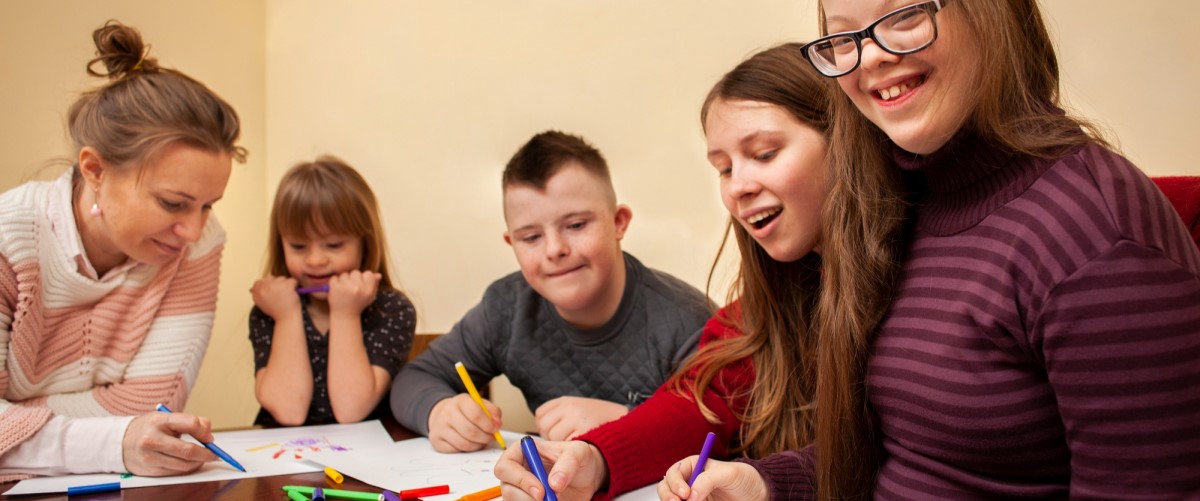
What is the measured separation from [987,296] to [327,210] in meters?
1.25

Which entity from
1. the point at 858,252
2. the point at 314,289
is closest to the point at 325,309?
the point at 314,289

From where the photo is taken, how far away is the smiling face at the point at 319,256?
1621 mm

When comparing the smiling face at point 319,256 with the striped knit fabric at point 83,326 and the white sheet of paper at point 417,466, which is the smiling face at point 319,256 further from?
the white sheet of paper at point 417,466

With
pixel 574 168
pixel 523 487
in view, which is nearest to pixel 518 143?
pixel 574 168

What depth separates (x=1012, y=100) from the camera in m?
0.71

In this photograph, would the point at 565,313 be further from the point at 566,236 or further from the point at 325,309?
the point at 325,309

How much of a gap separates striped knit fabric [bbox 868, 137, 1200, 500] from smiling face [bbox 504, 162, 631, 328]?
63 centimetres

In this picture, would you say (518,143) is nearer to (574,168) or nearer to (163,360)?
(574,168)

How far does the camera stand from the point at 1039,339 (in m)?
0.64

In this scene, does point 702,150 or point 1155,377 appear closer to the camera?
point 1155,377

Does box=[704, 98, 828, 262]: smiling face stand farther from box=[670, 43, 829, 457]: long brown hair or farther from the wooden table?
the wooden table

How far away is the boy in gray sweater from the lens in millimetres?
1372

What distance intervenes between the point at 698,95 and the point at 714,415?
956 millimetres

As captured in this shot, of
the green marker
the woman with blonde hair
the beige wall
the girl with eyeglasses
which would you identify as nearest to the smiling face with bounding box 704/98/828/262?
the girl with eyeglasses
